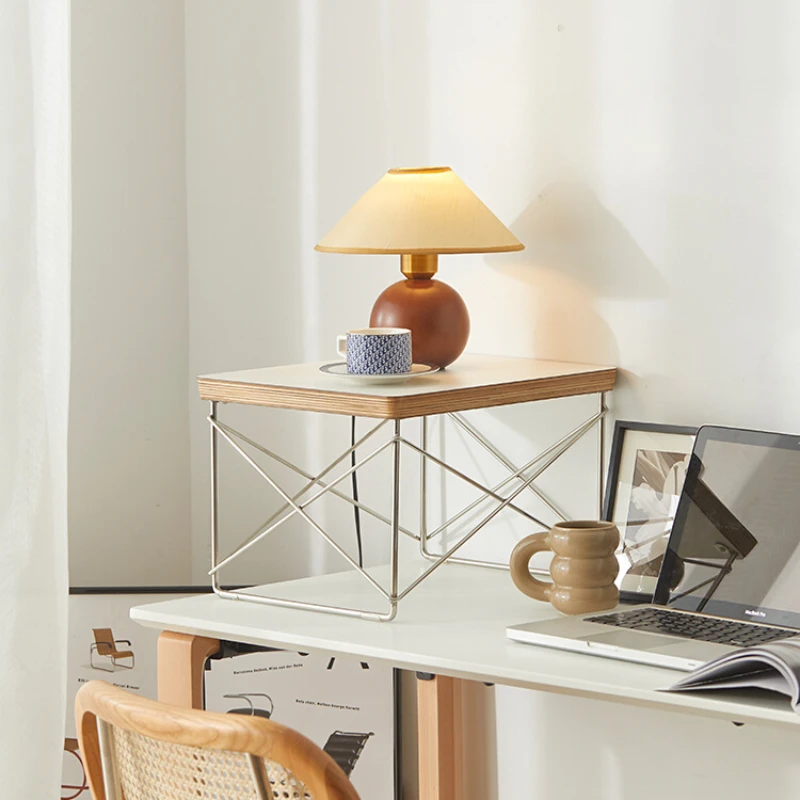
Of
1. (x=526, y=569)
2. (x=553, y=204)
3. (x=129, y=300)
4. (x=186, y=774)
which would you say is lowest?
(x=186, y=774)

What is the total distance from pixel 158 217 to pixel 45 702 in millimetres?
755

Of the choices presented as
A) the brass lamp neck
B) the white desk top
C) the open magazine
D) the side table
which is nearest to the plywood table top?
the side table

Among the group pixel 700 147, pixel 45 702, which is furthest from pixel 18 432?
pixel 700 147

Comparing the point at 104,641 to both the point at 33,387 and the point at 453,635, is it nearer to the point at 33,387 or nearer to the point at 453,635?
the point at 33,387

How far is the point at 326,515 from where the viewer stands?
6.29 ft

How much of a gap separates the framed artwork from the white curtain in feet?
2.18

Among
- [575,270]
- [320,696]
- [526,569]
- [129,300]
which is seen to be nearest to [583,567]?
[526,569]

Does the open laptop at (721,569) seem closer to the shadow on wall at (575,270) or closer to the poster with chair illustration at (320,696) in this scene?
the shadow on wall at (575,270)

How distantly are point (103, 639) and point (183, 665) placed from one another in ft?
1.34

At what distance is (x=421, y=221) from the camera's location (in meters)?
1.55

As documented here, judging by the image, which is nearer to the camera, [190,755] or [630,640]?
[190,755]

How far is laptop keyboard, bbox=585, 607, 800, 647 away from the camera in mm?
1311

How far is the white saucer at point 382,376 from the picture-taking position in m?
1.45

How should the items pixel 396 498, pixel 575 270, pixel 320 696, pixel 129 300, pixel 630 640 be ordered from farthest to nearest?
pixel 129 300 → pixel 320 696 → pixel 575 270 → pixel 396 498 → pixel 630 640
